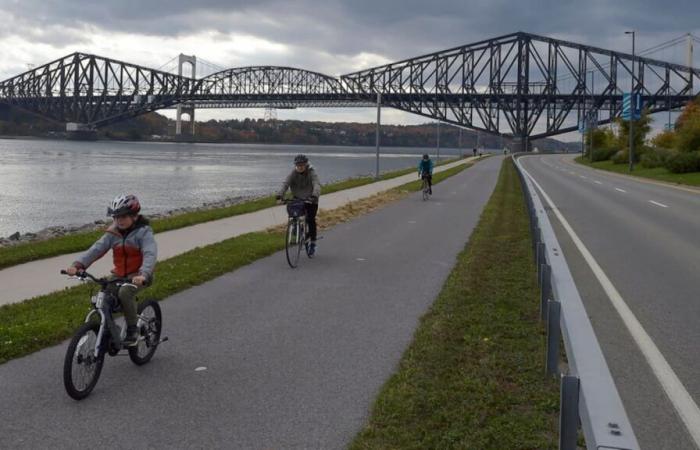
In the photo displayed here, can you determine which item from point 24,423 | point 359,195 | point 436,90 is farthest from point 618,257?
point 436,90

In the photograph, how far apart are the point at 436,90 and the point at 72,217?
376 ft

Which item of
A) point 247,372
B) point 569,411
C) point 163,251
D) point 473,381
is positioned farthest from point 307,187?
point 569,411

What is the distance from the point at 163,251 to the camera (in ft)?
40.3

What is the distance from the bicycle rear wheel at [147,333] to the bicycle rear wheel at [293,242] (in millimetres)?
4526

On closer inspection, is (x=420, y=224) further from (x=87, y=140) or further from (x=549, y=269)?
(x=87, y=140)

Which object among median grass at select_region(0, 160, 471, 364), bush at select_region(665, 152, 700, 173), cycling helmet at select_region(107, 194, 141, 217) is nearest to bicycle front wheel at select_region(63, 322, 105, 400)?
cycling helmet at select_region(107, 194, 141, 217)

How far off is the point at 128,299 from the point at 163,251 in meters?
6.96

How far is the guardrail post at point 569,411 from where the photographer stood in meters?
3.19

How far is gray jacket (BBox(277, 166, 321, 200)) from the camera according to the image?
11.4 metres

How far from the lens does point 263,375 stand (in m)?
5.66

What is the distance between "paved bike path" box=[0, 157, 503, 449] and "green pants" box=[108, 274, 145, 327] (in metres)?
0.43

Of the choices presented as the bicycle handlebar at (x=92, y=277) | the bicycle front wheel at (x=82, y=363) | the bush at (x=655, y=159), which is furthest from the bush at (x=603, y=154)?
the bicycle front wheel at (x=82, y=363)

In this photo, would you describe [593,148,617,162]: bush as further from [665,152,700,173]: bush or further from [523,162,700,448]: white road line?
[523,162,700,448]: white road line

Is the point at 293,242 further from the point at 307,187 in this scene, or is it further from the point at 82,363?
the point at 82,363
